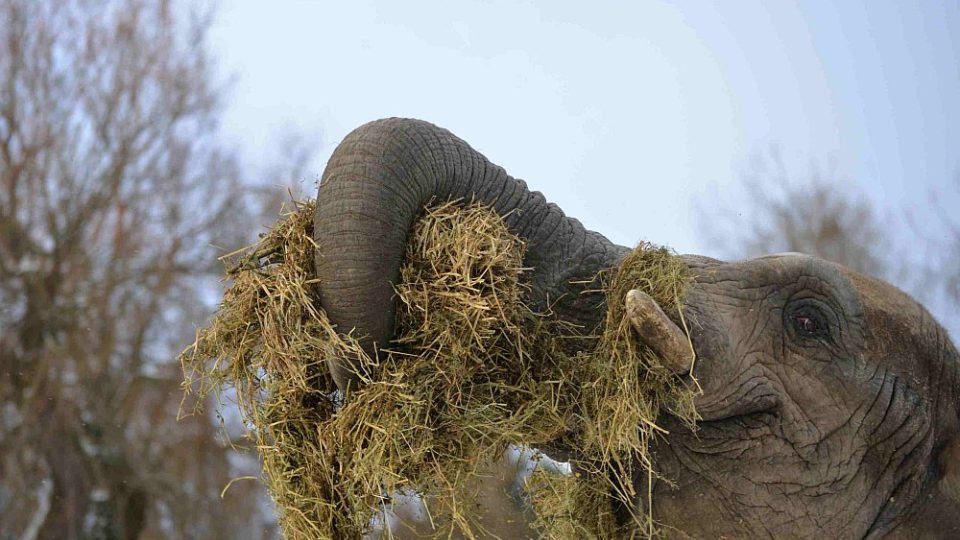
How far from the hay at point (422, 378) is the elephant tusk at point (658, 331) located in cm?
6

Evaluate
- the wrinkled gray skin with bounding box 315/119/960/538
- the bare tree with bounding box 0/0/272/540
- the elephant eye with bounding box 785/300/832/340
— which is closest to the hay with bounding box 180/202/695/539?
the wrinkled gray skin with bounding box 315/119/960/538

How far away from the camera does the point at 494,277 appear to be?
12.7ft

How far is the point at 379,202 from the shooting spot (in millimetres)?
3688

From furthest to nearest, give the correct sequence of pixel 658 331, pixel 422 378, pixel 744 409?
pixel 744 409
pixel 658 331
pixel 422 378

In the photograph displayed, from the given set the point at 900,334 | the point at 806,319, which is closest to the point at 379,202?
the point at 806,319

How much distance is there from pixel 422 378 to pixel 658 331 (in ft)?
3.04

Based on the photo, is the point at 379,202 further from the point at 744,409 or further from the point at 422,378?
the point at 744,409

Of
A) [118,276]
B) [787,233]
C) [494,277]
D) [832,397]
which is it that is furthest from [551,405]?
[787,233]

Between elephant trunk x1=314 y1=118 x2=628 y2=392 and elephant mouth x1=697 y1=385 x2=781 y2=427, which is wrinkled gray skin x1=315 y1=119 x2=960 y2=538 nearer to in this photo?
elephant mouth x1=697 y1=385 x2=781 y2=427

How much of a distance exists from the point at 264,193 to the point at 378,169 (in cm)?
2094

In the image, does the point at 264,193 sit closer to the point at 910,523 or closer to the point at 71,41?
the point at 71,41

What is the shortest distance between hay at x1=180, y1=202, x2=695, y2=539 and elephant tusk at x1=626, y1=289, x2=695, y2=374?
6cm

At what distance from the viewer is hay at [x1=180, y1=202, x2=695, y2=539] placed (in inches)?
148

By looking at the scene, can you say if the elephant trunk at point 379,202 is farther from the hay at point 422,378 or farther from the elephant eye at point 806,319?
the elephant eye at point 806,319
